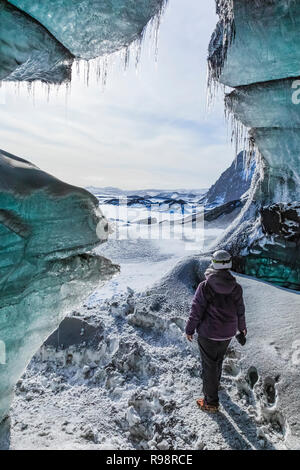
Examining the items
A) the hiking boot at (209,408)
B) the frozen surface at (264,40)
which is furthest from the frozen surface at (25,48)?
the hiking boot at (209,408)

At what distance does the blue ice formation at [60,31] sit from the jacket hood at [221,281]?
2622mm

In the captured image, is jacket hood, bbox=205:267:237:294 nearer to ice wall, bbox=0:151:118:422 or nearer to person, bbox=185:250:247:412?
person, bbox=185:250:247:412

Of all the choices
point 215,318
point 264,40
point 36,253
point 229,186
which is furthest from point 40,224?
point 229,186

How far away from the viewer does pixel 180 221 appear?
48.4 ft

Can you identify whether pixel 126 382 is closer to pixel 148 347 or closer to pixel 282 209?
pixel 148 347

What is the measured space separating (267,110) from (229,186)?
19.7 metres

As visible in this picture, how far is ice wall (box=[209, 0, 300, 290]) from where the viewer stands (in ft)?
15.7

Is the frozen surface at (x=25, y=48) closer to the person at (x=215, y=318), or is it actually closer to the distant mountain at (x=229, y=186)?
the person at (x=215, y=318)

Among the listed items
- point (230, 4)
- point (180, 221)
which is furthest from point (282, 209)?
point (180, 221)

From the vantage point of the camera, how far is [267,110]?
5559 millimetres

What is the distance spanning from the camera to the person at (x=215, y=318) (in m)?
2.53

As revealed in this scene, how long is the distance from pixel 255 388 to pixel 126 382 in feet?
4.30

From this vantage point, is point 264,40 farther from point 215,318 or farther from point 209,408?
point 209,408

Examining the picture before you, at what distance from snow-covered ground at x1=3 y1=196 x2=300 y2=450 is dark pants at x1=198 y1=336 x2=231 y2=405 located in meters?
0.16
